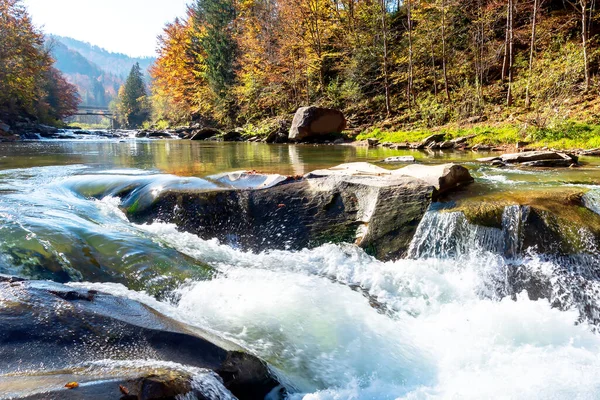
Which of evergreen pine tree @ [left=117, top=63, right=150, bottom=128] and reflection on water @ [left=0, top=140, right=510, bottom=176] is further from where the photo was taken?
evergreen pine tree @ [left=117, top=63, right=150, bottom=128]

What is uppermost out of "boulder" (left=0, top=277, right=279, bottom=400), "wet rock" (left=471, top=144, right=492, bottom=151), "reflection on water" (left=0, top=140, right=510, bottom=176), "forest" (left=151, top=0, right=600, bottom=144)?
"forest" (left=151, top=0, right=600, bottom=144)

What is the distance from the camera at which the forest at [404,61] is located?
48.7 feet

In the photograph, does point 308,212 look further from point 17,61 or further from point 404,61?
point 17,61

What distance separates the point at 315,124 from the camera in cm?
1984

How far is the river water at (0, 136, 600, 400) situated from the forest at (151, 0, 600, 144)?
378 inches

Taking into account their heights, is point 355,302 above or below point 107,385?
below

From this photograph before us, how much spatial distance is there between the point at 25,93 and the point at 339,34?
24.2 metres

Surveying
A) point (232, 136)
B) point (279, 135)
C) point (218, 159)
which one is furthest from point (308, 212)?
point (232, 136)

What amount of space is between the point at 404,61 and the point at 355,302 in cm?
2057

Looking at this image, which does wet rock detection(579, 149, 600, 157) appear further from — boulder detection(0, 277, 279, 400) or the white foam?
boulder detection(0, 277, 279, 400)

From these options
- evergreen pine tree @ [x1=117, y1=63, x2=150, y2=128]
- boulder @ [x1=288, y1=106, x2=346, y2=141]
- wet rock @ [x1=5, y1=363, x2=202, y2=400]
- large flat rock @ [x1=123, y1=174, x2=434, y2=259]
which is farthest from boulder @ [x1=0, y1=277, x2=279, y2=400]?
evergreen pine tree @ [x1=117, y1=63, x2=150, y2=128]

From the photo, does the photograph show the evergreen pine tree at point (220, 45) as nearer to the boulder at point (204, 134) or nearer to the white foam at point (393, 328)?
the boulder at point (204, 134)

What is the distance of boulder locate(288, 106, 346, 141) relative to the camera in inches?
780

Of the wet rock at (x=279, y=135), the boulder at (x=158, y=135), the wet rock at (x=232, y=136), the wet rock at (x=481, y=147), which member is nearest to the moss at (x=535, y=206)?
the wet rock at (x=481, y=147)
